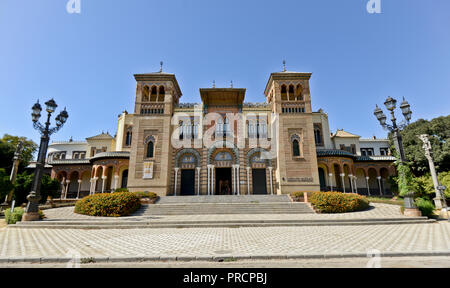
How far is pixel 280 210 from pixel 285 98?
49.6ft

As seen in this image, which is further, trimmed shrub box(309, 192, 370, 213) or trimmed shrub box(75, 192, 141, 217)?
trimmed shrub box(309, 192, 370, 213)

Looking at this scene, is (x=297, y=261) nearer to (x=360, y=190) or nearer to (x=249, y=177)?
(x=249, y=177)

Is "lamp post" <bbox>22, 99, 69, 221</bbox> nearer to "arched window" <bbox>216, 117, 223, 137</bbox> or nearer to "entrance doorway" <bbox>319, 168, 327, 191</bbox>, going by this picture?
"arched window" <bbox>216, 117, 223, 137</bbox>

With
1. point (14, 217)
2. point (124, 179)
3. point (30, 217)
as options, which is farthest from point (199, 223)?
point (124, 179)

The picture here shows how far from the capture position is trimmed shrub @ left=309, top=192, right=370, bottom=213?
14.0 metres

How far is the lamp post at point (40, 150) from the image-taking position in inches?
443

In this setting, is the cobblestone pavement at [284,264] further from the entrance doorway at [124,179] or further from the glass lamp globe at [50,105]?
the entrance doorway at [124,179]

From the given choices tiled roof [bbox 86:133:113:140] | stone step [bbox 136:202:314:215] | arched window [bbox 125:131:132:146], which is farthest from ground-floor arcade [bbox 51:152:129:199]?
stone step [bbox 136:202:314:215]

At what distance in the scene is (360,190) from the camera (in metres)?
28.3

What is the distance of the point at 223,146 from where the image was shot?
2320 centimetres

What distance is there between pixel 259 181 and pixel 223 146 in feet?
17.3

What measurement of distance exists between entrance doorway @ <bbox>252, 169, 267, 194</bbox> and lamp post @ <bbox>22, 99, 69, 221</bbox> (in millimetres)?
16876

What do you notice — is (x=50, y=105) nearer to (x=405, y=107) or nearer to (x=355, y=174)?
(x=405, y=107)

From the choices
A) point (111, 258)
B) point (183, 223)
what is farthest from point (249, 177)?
point (111, 258)
